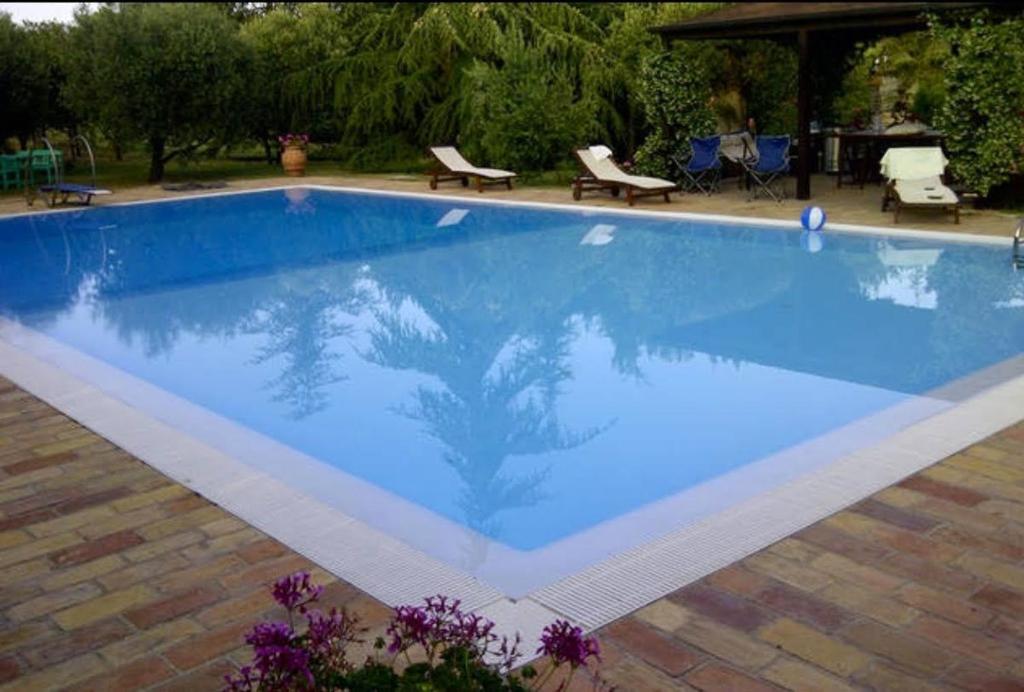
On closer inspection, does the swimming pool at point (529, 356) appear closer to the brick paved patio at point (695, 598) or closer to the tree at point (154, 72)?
the brick paved patio at point (695, 598)

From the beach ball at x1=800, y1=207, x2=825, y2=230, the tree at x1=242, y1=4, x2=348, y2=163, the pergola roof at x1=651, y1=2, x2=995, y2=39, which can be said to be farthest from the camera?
the tree at x1=242, y1=4, x2=348, y2=163

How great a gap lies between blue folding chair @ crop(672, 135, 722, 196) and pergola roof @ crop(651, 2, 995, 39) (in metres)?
1.44

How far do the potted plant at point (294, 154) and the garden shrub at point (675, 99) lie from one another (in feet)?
27.0

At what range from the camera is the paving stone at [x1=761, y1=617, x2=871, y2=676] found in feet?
8.86

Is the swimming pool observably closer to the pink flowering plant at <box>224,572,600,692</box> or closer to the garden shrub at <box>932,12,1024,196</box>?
the pink flowering plant at <box>224,572,600,692</box>

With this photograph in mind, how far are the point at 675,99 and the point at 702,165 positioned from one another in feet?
3.33

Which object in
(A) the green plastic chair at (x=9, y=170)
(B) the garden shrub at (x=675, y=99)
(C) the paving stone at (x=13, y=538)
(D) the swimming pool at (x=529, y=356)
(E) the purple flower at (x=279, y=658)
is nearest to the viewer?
(E) the purple flower at (x=279, y=658)

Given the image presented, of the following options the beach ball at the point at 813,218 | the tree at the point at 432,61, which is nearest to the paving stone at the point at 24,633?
the beach ball at the point at 813,218

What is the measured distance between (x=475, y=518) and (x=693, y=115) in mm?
10810

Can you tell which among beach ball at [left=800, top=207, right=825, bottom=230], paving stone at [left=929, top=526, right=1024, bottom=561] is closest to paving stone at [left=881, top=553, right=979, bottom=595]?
paving stone at [left=929, top=526, right=1024, bottom=561]

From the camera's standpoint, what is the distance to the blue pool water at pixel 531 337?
5.05 metres

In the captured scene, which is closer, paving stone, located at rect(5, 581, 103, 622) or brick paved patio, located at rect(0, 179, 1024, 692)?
brick paved patio, located at rect(0, 179, 1024, 692)

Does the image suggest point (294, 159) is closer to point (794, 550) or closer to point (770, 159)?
point (770, 159)

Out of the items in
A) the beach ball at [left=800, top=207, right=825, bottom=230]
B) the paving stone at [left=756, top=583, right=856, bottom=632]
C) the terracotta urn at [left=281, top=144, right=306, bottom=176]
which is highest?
the terracotta urn at [left=281, top=144, right=306, bottom=176]
